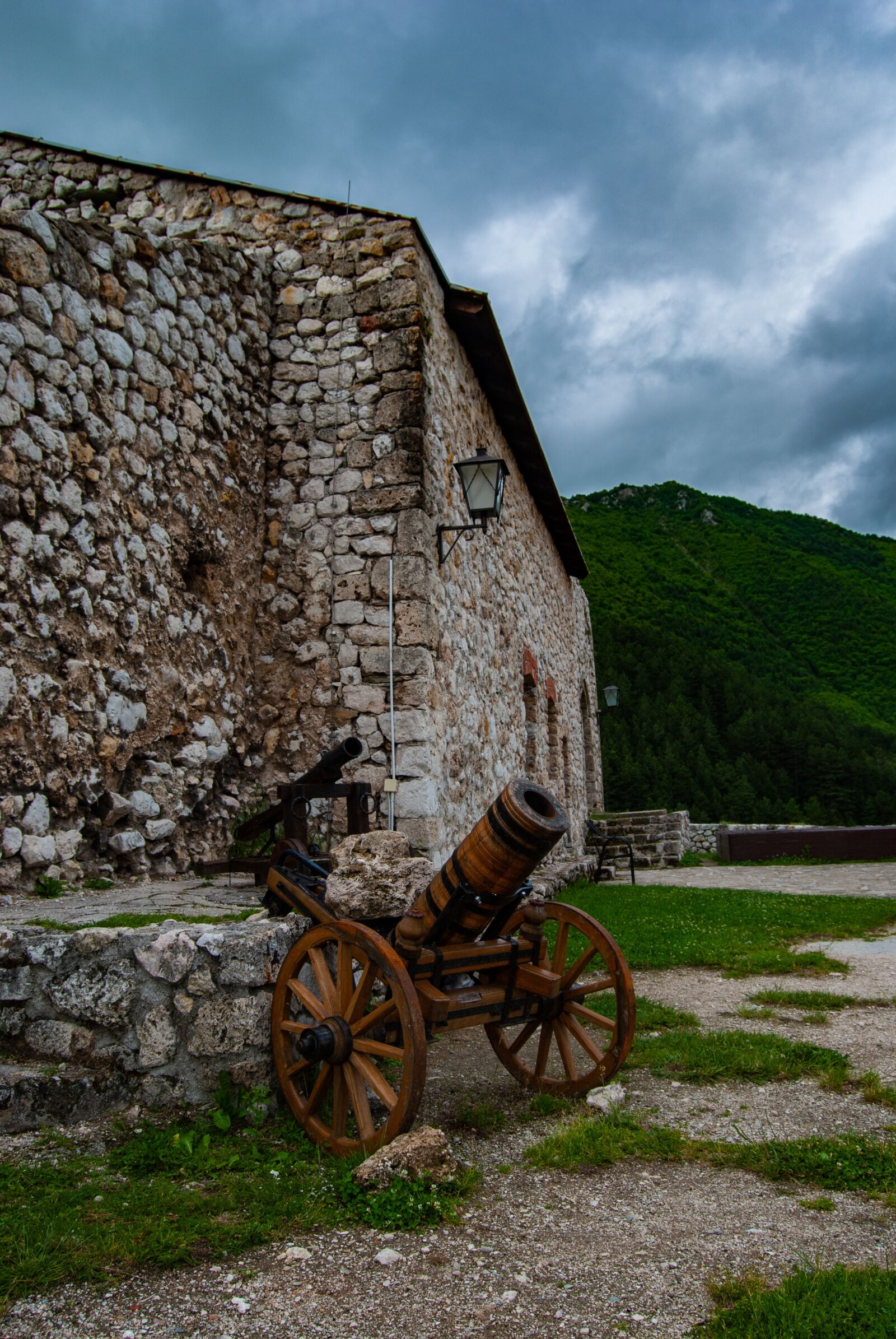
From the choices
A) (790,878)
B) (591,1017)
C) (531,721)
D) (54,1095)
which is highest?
(531,721)

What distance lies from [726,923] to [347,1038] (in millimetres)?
5659

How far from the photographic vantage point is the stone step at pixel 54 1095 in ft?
9.73

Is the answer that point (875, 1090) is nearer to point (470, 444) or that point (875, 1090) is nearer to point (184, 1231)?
point (184, 1231)

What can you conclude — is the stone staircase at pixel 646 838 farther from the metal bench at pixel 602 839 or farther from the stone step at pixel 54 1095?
the stone step at pixel 54 1095

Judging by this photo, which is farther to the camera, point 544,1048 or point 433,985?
point 544,1048

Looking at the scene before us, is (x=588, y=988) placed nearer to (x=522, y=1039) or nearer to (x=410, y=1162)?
(x=522, y=1039)

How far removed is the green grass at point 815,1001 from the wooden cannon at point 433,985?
1.69 m

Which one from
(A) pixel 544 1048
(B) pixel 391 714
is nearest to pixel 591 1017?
(A) pixel 544 1048

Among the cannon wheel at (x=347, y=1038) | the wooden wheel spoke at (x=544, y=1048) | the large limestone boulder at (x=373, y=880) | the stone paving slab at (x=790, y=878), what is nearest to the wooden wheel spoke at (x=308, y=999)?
the cannon wheel at (x=347, y=1038)

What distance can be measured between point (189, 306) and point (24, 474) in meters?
2.20

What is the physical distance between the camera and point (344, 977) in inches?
114

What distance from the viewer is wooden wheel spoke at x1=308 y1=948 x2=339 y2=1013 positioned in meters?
2.92

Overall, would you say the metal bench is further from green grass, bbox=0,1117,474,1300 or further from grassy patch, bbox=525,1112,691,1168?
green grass, bbox=0,1117,474,1300

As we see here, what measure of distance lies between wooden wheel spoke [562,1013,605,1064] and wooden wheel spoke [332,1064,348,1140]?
39.1 inches
